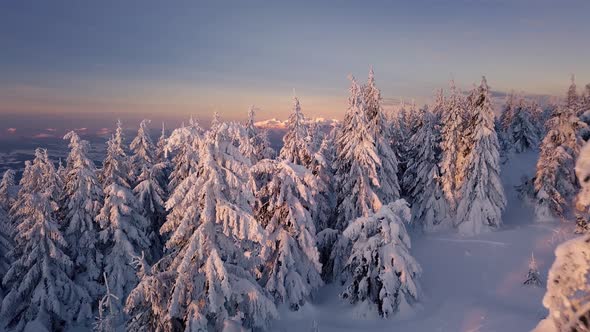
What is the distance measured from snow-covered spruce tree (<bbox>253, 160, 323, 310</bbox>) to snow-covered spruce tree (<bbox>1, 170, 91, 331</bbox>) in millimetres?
12382

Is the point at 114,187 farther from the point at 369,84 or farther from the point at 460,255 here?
the point at 460,255

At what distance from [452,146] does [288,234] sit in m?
21.8

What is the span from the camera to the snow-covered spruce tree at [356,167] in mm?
25328

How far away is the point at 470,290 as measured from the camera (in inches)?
950

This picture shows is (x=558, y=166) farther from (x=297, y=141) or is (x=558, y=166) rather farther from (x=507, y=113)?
(x=507, y=113)

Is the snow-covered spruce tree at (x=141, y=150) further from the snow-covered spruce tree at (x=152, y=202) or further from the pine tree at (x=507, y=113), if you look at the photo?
the pine tree at (x=507, y=113)

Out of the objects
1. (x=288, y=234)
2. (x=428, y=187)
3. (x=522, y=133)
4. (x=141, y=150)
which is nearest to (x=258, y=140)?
(x=141, y=150)

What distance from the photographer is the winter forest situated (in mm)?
12781

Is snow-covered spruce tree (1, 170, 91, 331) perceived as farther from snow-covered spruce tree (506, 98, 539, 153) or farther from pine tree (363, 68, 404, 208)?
snow-covered spruce tree (506, 98, 539, 153)

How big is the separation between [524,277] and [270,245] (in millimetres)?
17076

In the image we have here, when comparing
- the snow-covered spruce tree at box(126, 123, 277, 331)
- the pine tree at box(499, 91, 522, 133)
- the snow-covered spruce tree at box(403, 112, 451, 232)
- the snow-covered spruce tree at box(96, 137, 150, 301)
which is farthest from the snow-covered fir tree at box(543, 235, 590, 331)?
the pine tree at box(499, 91, 522, 133)

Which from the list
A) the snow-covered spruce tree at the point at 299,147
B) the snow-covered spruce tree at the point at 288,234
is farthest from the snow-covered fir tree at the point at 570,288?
the snow-covered spruce tree at the point at 299,147

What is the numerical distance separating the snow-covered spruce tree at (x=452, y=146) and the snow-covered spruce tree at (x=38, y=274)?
106 ft

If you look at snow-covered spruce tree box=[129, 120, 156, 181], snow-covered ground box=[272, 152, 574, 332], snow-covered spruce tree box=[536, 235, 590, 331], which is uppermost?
snow-covered spruce tree box=[536, 235, 590, 331]
